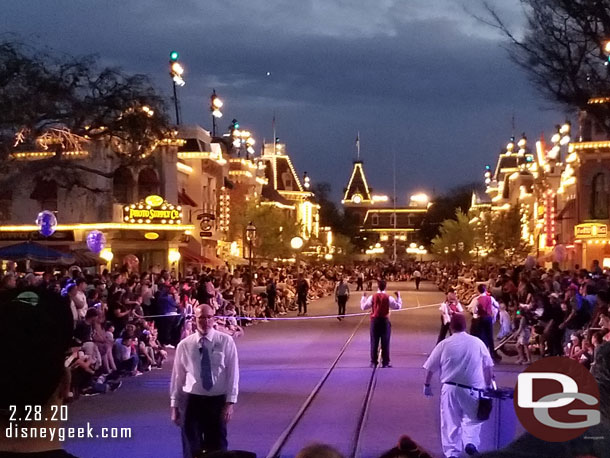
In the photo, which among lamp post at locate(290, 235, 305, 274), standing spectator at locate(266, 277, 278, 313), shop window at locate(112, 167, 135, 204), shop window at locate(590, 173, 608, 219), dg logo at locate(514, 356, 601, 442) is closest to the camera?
dg logo at locate(514, 356, 601, 442)

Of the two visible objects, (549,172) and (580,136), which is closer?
(580,136)

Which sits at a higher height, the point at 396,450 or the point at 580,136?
the point at 580,136

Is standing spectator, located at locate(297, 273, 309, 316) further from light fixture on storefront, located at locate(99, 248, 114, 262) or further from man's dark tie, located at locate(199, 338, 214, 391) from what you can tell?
man's dark tie, located at locate(199, 338, 214, 391)

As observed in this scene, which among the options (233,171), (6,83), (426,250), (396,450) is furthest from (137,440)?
(426,250)

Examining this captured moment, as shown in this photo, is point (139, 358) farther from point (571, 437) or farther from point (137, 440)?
point (571, 437)

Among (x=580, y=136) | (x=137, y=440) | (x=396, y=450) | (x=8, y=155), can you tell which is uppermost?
(x=580, y=136)

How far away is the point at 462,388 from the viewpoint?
10398 millimetres

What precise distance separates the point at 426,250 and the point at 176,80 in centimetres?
12973

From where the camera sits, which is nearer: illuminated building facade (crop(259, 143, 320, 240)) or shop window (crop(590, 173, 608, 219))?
shop window (crop(590, 173, 608, 219))

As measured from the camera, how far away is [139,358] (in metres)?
20.2

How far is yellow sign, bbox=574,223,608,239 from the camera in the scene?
166 ft

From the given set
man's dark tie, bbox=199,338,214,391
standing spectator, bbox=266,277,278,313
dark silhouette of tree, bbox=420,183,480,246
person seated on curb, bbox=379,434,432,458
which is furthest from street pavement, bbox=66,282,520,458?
dark silhouette of tree, bbox=420,183,480,246

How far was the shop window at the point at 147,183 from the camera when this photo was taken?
5031cm

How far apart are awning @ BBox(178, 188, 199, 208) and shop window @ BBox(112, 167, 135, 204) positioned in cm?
441
